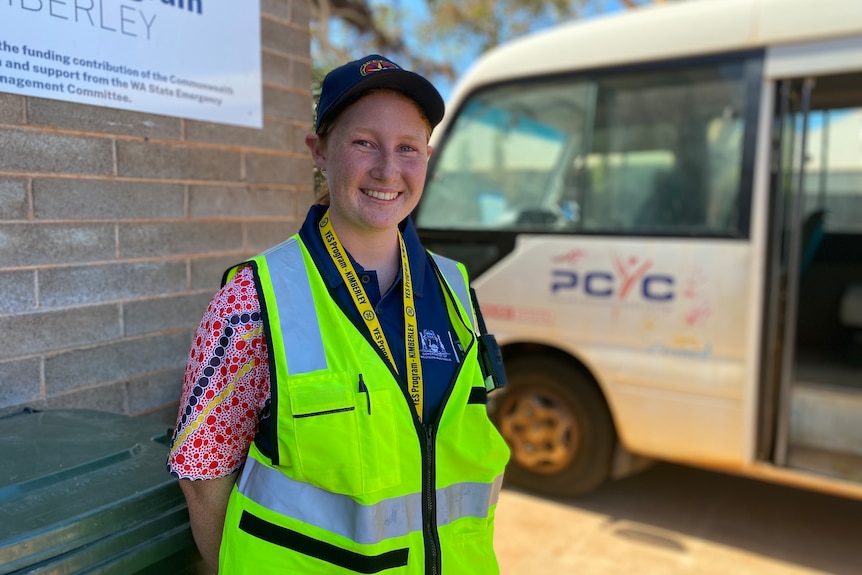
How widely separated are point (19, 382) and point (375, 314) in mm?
1238

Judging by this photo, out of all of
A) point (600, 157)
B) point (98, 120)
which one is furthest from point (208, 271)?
point (600, 157)

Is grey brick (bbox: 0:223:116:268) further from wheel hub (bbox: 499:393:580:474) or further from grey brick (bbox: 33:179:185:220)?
wheel hub (bbox: 499:393:580:474)

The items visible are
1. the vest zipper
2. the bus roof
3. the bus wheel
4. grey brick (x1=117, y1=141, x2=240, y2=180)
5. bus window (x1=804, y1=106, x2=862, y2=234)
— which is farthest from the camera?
bus window (x1=804, y1=106, x2=862, y2=234)

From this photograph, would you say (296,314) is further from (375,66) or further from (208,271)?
(208,271)

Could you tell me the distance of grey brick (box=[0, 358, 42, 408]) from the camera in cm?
193

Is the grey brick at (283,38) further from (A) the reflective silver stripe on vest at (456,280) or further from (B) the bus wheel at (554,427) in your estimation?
(B) the bus wheel at (554,427)

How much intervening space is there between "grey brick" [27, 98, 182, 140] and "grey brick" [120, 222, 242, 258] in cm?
30

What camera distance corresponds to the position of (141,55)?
2.19 m

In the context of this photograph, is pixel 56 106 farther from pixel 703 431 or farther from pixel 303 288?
pixel 703 431

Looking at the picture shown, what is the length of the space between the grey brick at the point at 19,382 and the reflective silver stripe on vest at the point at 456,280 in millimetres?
1244

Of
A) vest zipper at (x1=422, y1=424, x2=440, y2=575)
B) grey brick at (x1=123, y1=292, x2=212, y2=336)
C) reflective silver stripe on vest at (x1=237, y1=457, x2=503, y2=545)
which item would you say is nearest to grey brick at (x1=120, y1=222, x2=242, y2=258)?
grey brick at (x1=123, y1=292, x2=212, y2=336)

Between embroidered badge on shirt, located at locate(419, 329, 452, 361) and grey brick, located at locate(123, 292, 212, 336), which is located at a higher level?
embroidered badge on shirt, located at locate(419, 329, 452, 361)

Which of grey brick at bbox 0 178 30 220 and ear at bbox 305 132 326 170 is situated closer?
ear at bbox 305 132 326 170

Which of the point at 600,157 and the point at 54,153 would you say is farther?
the point at 600,157
